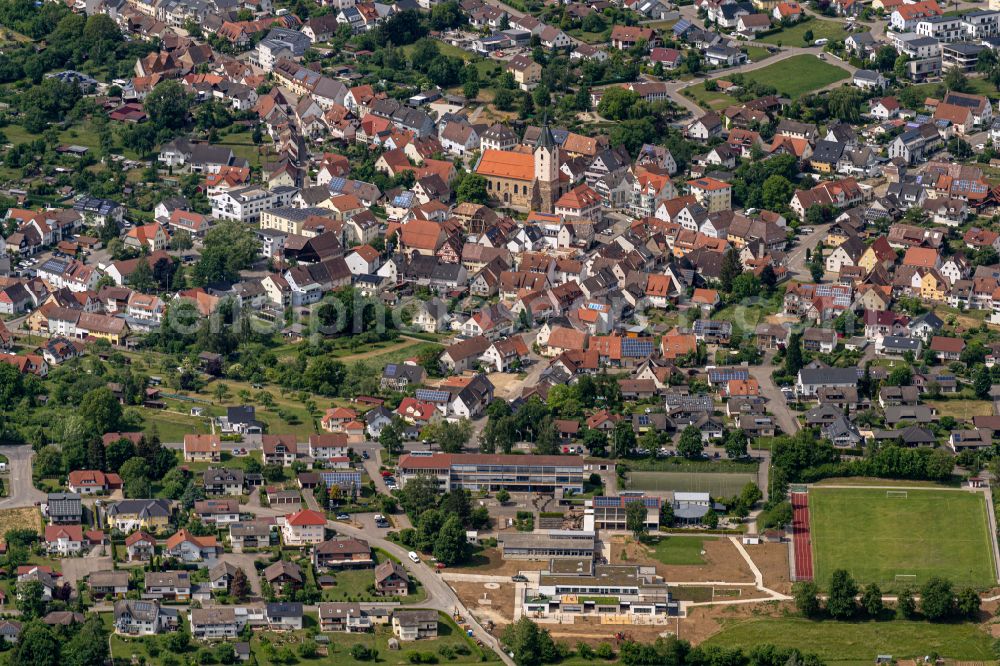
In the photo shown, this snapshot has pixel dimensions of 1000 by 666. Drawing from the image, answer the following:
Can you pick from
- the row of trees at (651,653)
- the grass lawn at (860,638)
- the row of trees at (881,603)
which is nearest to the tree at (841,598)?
the row of trees at (881,603)

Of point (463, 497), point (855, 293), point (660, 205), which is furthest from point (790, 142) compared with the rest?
point (463, 497)

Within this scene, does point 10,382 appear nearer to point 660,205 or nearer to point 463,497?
point 463,497

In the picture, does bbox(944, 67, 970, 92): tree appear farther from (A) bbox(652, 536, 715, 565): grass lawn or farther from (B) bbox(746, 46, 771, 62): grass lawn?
(A) bbox(652, 536, 715, 565): grass lawn

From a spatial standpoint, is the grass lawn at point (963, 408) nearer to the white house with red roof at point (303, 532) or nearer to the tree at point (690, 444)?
the tree at point (690, 444)

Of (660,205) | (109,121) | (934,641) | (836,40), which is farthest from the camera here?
(836,40)

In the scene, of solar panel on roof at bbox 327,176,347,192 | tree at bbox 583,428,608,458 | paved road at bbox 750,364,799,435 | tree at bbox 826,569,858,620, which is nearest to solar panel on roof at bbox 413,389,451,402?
tree at bbox 583,428,608,458

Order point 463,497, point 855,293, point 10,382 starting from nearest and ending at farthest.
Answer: point 463,497 → point 10,382 → point 855,293

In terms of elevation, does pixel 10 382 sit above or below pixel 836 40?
below
